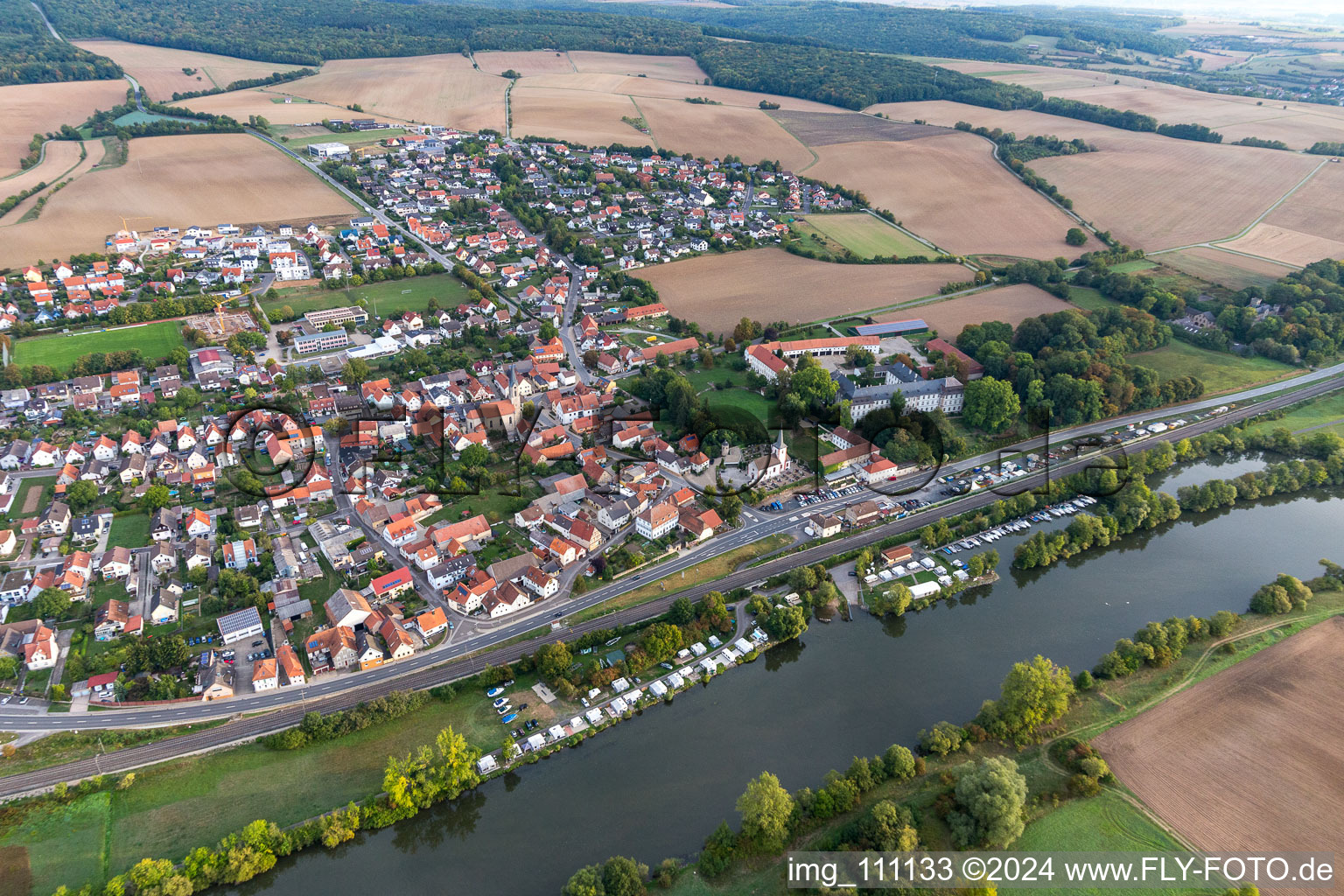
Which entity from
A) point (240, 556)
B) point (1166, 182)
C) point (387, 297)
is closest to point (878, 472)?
point (240, 556)

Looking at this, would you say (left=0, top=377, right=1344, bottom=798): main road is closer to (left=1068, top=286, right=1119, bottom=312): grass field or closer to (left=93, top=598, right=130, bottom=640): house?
(left=93, top=598, right=130, bottom=640): house

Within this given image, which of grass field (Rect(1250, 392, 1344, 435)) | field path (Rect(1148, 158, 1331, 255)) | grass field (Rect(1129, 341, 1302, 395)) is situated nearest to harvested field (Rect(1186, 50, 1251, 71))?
field path (Rect(1148, 158, 1331, 255))

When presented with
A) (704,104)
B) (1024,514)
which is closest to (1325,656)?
(1024,514)

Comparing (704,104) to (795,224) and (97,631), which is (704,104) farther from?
(97,631)

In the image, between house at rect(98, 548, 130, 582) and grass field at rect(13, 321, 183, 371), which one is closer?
house at rect(98, 548, 130, 582)

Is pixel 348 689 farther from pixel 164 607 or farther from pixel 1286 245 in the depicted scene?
pixel 1286 245

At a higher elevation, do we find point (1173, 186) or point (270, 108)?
point (270, 108)
